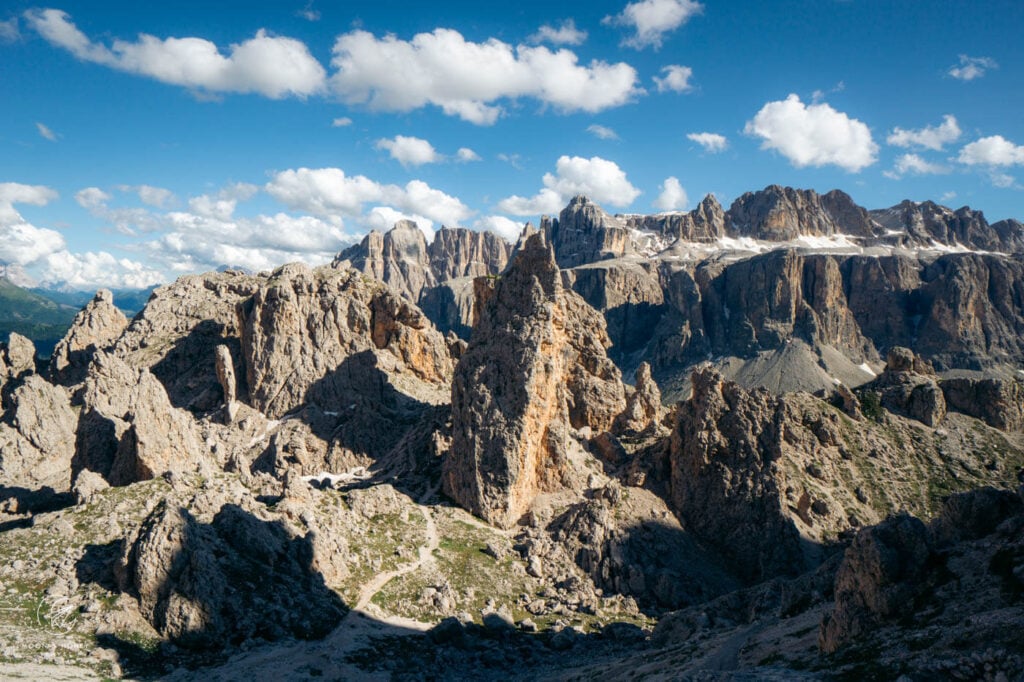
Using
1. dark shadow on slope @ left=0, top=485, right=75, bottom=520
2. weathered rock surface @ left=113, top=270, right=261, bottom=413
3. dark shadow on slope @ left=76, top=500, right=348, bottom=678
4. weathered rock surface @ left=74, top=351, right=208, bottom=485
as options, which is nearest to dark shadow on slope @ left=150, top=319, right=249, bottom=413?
weathered rock surface @ left=113, top=270, right=261, bottom=413

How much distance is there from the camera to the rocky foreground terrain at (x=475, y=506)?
139ft

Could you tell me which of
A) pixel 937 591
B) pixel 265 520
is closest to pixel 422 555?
pixel 265 520

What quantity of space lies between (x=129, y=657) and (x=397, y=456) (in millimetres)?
58828

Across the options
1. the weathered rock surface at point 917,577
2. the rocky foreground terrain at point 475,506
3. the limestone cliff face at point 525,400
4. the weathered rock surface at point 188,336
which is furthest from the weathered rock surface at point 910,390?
the weathered rock surface at point 188,336

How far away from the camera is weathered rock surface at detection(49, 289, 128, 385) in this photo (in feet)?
439

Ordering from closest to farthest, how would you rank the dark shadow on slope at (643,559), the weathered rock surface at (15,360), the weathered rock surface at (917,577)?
the weathered rock surface at (917,577) → the dark shadow on slope at (643,559) → the weathered rock surface at (15,360)

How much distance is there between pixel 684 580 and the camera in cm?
7650

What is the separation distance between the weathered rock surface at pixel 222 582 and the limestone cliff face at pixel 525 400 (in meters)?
28.6

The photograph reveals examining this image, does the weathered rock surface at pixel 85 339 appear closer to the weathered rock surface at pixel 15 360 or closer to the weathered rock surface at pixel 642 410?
the weathered rock surface at pixel 15 360

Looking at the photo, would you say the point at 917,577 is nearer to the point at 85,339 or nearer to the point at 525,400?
the point at 525,400

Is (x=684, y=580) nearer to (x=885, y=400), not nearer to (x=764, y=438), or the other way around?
(x=764, y=438)

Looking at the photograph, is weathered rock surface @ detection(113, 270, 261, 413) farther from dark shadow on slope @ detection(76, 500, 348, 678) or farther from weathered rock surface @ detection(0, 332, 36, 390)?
dark shadow on slope @ detection(76, 500, 348, 678)

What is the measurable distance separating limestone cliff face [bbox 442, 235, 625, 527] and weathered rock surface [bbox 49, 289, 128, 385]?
95.1 metres

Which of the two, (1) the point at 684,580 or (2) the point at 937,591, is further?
(1) the point at 684,580
